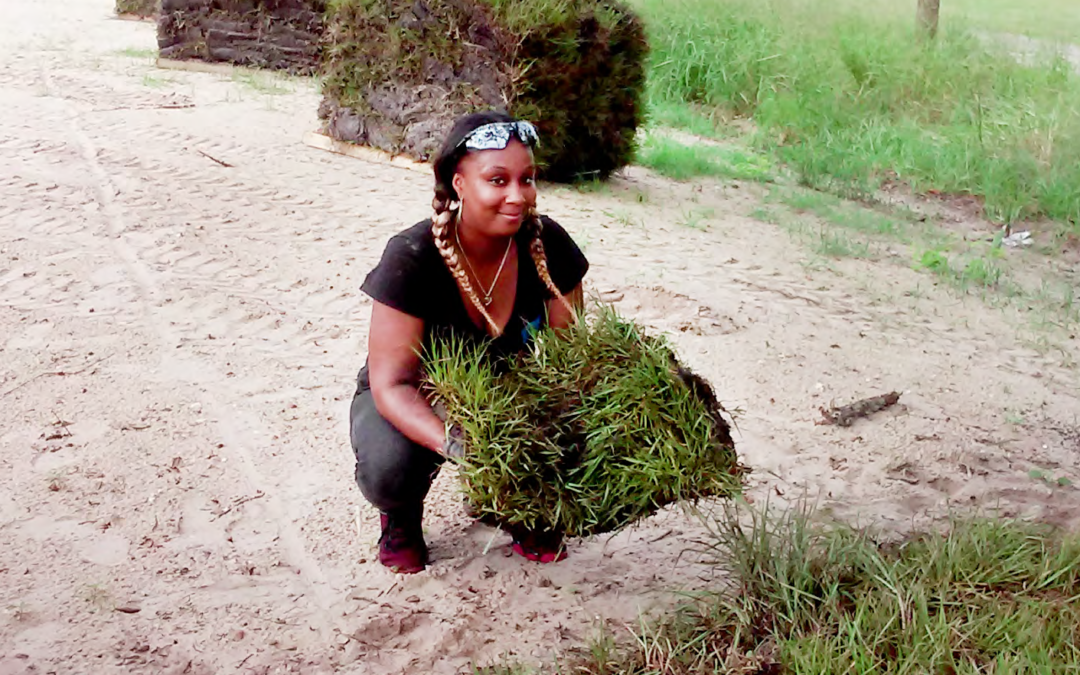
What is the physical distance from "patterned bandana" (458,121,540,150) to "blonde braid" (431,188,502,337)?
0.55 feet

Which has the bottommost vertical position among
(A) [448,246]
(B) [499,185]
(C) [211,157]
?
(C) [211,157]

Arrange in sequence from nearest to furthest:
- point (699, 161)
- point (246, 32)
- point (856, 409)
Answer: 1. point (856, 409)
2. point (699, 161)
3. point (246, 32)

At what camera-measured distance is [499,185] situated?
2676 millimetres

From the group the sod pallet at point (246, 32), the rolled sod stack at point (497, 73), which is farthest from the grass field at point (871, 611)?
the sod pallet at point (246, 32)

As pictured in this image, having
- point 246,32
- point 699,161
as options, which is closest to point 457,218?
point 699,161

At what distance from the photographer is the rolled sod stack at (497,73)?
7.16m

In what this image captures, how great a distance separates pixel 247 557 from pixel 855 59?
8.59 m

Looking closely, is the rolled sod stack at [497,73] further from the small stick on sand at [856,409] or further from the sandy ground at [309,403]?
the small stick on sand at [856,409]

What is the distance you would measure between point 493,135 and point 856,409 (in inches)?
80.3

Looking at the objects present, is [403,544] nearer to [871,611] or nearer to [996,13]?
[871,611]

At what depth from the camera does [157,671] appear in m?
2.59

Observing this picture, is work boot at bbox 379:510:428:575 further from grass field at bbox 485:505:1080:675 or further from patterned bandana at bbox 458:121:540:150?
patterned bandana at bbox 458:121:540:150

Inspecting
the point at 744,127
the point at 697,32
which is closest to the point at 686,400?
the point at 744,127

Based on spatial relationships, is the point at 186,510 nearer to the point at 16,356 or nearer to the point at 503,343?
the point at 503,343
